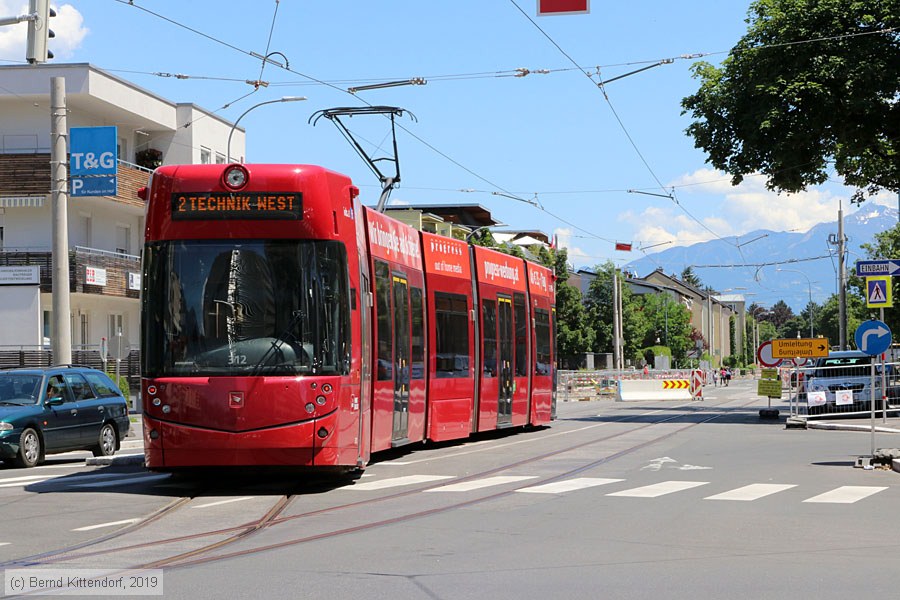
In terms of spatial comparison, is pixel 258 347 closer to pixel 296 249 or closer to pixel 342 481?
pixel 296 249

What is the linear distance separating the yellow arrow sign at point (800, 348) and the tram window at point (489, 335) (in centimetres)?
1000

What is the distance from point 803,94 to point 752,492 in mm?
20402

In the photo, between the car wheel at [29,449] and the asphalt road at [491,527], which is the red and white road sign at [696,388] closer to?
the asphalt road at [491,527]

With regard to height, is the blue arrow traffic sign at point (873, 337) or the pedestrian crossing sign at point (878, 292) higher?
the pedestrian crossing sign at point (878, 292)

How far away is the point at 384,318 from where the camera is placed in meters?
17.1

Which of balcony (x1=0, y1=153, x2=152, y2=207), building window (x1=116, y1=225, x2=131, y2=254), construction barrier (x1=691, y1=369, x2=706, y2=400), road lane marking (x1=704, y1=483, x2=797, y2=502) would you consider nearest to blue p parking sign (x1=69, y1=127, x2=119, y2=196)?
balcony (x1=0, y1=153, x2=152, y2=207)

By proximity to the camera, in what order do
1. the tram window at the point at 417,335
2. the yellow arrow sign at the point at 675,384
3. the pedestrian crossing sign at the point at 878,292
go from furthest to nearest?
the yellow arrow sign at the point at 675,384
the pedestrian crossing sign at the point at 878,292
the tram window at the point at 417,335

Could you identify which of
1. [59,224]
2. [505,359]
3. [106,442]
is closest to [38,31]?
[59,224]

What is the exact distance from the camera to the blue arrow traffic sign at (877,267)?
22281 millimetres

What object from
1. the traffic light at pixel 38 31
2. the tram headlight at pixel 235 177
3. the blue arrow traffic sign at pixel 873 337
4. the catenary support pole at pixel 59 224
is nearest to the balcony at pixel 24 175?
the catenary support pole at pixel 59 224

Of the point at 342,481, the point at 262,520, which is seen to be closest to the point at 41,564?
the point at 262,520

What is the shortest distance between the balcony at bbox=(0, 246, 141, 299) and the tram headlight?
1041 inches

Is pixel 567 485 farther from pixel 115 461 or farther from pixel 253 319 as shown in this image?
pixel 115 461

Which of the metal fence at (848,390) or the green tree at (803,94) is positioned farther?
the green tree at (803,94)
